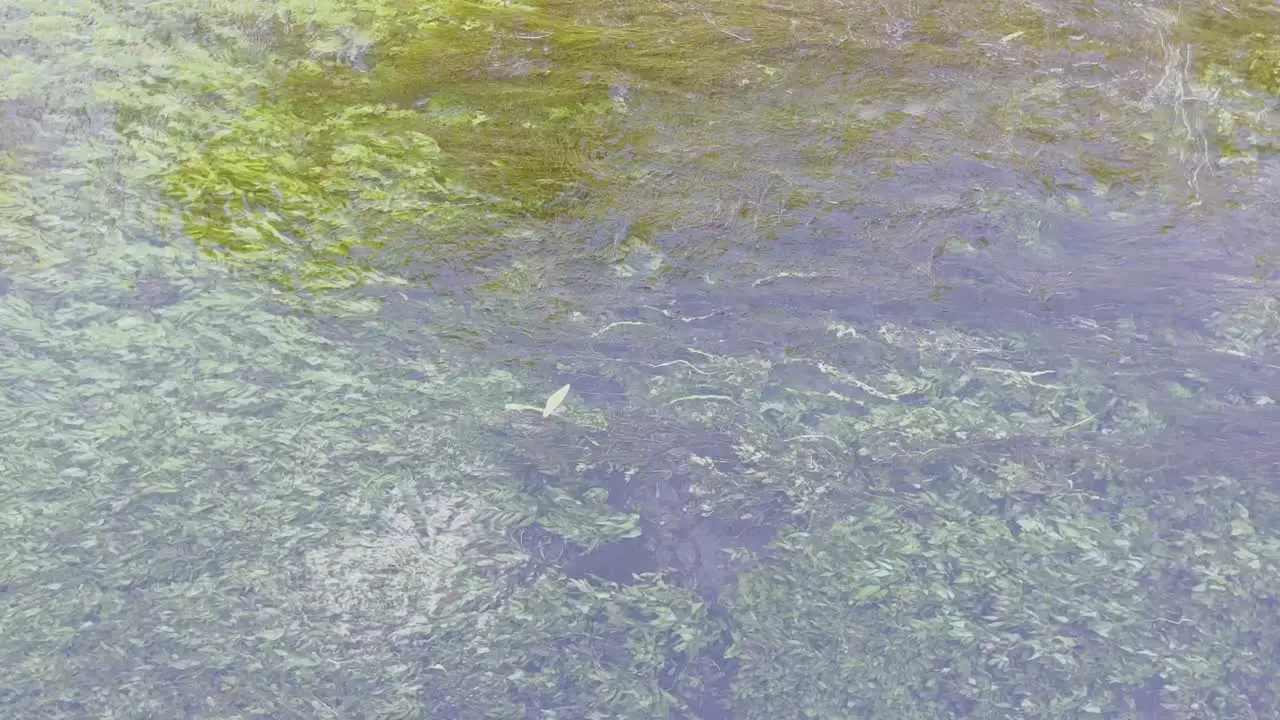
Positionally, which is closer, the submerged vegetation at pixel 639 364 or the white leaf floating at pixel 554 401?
the submerged vegetation at pixel 639 364

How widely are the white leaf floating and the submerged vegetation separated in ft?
0.04

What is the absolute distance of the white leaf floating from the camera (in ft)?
8.77

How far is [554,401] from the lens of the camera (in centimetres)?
269

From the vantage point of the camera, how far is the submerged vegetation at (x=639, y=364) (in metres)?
2.28

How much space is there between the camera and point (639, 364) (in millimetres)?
2789

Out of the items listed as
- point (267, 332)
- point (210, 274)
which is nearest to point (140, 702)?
point (267, 332)

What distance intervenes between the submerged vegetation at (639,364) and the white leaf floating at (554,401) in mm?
11

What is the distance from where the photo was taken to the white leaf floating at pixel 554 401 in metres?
2.67

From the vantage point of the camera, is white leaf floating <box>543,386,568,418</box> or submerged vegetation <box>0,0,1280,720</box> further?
white leaf floating <box>543,386,568,418</box>

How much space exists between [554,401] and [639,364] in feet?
0.89

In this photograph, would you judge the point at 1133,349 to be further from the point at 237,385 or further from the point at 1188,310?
the point at 237,385

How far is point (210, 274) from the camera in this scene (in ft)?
9.64

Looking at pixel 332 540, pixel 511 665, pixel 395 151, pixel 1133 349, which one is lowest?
pixel 511 665

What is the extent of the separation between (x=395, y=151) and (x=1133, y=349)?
2373 millimetres
